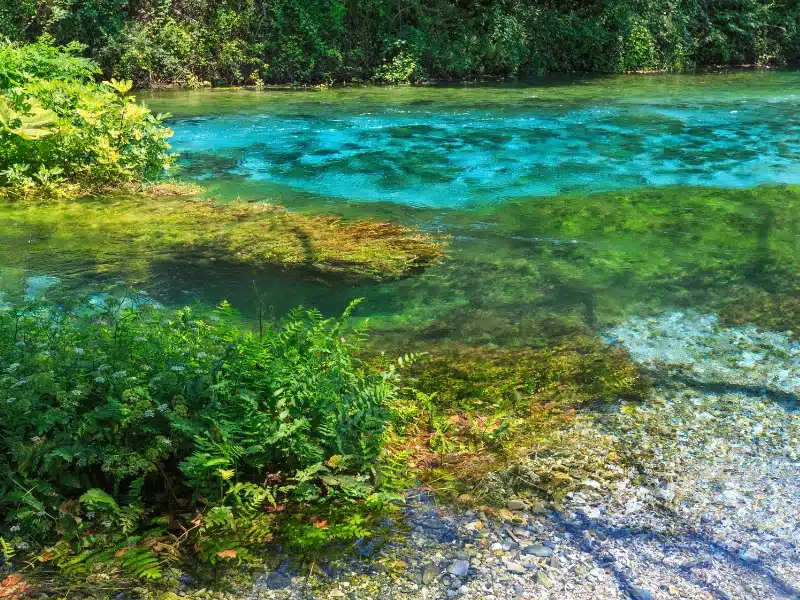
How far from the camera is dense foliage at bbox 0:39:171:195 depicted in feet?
26.6

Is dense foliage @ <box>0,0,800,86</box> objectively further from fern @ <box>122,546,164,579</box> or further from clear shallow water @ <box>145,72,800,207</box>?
fern @ <box>122,546,164,579</box>

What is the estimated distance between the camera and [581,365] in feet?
15.8

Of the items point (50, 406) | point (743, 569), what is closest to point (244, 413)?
point (50, 406)

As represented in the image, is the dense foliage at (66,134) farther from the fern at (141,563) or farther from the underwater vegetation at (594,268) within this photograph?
the fern at (141,563)

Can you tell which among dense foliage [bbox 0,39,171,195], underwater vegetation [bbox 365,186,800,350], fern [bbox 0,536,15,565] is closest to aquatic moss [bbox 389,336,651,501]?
underwater vegetation [bbox 365,186,800,350]

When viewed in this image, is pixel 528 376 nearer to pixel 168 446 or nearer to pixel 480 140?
pixel 168 446

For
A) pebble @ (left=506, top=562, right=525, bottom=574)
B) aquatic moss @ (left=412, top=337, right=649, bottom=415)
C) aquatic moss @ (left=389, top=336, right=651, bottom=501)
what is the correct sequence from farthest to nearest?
aquatic moss @ (left=412, top=337, right=649, bottom=415) → aquatic moss @ (left=389, top=336, right=651, bottom=501) → pebble @ (left=506, top=562, right=525, bottom=574)

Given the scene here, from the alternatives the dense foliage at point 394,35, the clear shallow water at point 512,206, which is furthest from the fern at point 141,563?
the dense foliage at point 394,35

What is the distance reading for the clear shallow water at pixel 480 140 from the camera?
9.97 metres

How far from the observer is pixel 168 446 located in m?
3.08

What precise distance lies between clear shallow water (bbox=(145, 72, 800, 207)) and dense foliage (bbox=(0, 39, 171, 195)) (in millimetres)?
1194

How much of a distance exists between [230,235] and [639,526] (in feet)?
17.3

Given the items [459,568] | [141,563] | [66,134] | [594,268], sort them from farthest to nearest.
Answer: [66,134] → [594,268] → [459,568] → [141,563]

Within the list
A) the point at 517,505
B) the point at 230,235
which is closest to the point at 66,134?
the point at 230,235
